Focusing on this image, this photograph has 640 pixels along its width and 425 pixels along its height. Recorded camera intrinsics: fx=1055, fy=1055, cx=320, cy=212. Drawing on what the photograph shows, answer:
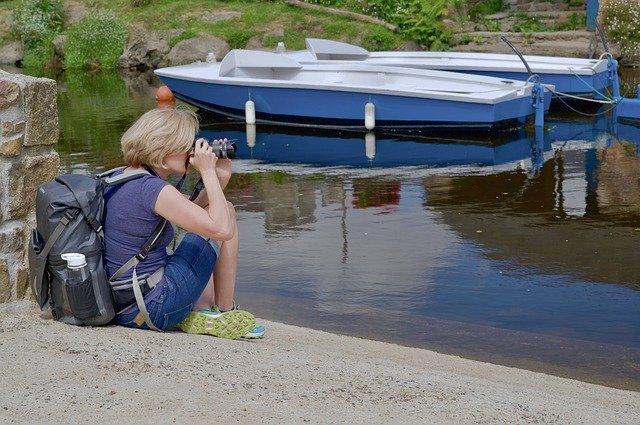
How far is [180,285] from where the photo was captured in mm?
5098

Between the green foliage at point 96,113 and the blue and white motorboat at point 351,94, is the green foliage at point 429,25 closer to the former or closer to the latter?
the blue and white motorboat at point 351,94

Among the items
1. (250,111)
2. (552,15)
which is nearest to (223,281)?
(250,111)

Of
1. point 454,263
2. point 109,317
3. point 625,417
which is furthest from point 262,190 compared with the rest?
point 625,417

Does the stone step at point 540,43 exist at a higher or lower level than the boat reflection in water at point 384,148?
higher

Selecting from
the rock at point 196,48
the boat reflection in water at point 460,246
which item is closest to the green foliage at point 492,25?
the rock at point 196,48

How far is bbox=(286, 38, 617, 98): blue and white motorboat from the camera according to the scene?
17.5m

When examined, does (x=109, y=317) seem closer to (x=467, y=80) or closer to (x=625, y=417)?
(x=625, y=417)

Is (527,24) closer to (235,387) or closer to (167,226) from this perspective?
(167,226)

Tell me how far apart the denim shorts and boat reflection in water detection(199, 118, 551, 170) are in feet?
27.0

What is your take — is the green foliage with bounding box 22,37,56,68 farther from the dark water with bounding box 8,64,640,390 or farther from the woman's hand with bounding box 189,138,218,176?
the woman's hand with bounding box 189,138,218,176

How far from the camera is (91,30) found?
27.5 metres

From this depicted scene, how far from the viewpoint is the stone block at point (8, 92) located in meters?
5.23

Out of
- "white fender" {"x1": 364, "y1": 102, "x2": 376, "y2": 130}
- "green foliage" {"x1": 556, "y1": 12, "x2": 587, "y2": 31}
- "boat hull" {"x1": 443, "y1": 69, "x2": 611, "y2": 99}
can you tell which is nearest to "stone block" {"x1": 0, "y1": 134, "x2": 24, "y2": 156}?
"white fender" {"x1": 364, "y1": 102, "x2": 376, "y2": 130}

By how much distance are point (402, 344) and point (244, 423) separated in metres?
2.84
